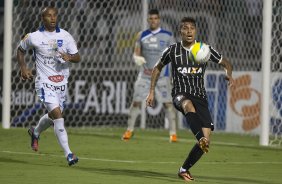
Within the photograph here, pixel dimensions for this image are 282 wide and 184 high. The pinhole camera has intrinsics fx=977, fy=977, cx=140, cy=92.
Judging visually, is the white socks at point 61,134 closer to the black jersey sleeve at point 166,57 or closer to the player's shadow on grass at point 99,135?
the black jersey sleeve at point 166,57

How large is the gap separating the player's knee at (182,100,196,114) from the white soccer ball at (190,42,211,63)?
554 mm

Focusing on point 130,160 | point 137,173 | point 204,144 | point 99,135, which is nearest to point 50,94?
point 130,160

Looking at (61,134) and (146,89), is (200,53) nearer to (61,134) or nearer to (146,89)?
(61,134)

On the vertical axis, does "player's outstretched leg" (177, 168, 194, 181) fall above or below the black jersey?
below

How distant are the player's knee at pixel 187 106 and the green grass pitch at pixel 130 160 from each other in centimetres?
80

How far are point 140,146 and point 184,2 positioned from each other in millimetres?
5976

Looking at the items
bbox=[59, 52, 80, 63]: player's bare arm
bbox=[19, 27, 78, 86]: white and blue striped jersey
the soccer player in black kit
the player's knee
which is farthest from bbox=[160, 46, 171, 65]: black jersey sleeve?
bbox=[19, 27, 78, 86]: white and blue striped jersey

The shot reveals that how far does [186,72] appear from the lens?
11.7 metres

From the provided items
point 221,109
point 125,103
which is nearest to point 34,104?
point 125,103

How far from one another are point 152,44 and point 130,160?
14.2 feet

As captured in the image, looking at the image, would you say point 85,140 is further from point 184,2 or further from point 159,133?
point 184,2

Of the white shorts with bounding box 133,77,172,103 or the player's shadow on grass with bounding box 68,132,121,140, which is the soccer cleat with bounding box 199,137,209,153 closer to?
the white shorts with bounding box 133,77,172,103

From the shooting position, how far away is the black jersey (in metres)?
11.6

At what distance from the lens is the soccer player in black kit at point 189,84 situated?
1125 cm
